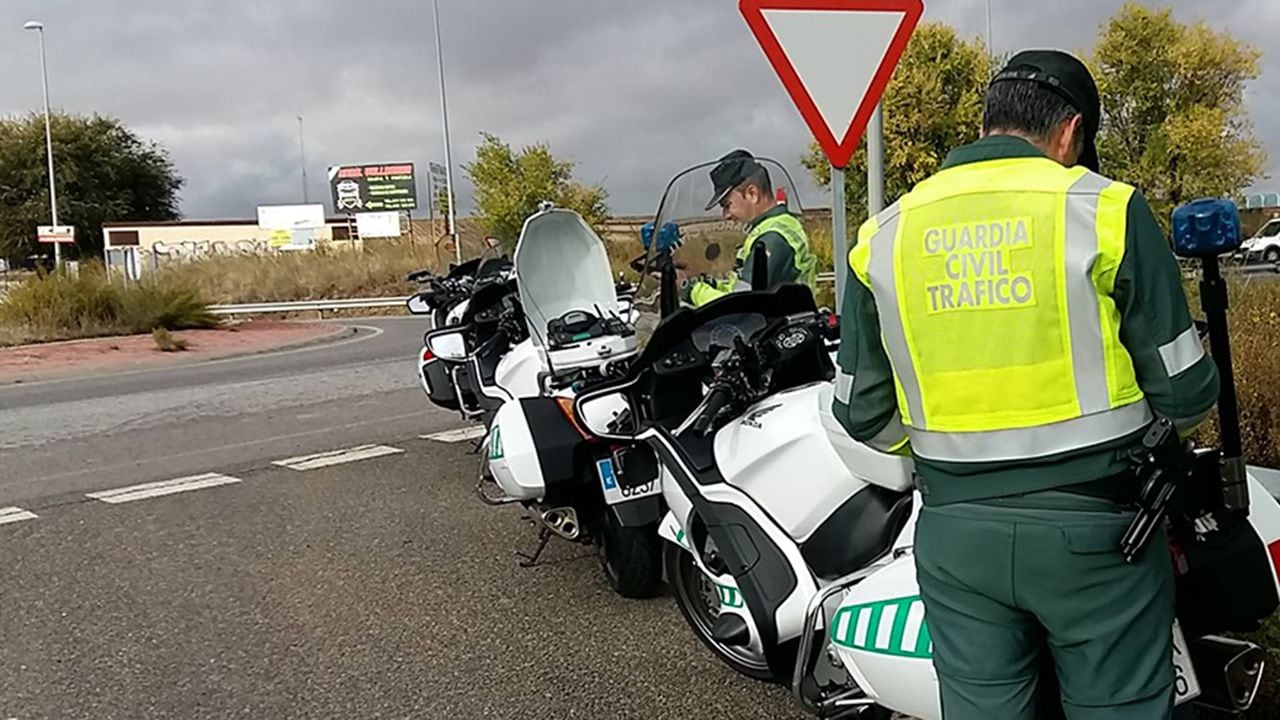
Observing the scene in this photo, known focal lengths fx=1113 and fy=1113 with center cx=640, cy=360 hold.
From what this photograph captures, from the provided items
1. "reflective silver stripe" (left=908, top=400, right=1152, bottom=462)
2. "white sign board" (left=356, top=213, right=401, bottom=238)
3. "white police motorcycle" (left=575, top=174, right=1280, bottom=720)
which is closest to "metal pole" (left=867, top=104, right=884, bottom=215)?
"white police motorcycle" (left=575, top=174, right=1280, bottom=720)

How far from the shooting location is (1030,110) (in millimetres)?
2141

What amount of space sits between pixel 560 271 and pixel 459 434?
3.76 m

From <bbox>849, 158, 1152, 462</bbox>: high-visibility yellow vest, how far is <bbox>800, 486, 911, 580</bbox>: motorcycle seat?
0.78 m

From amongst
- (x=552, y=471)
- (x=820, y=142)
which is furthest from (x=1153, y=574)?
(x=552, y=471)

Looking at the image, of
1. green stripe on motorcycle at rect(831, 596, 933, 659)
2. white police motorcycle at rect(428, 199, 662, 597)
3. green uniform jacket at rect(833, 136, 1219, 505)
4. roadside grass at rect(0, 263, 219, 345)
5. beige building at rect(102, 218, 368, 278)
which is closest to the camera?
green uniform jacket at rect(833, 136, 1219, 505)

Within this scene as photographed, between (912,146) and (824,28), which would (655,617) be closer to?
(824,28)

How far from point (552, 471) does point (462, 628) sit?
790 millimetres

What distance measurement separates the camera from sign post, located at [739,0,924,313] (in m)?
4.01

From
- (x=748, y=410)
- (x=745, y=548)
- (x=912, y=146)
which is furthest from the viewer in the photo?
(x=912, y=146)

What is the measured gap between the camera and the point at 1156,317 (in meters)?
1.96

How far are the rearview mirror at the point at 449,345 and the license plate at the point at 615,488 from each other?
9.78ft

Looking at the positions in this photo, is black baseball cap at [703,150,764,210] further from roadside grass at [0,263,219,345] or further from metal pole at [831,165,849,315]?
roadside grass at [0,263,219,345]

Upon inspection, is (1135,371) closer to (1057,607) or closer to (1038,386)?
(1038,386)

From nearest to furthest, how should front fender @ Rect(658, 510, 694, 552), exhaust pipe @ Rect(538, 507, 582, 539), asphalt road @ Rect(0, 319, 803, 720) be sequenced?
front fender @ Rect(658, 510, 694, 552)
asphalt road @ Rect(0, 319, 803, 720)
exhaust pipe @ Rect(538, 507, 582, 539)
